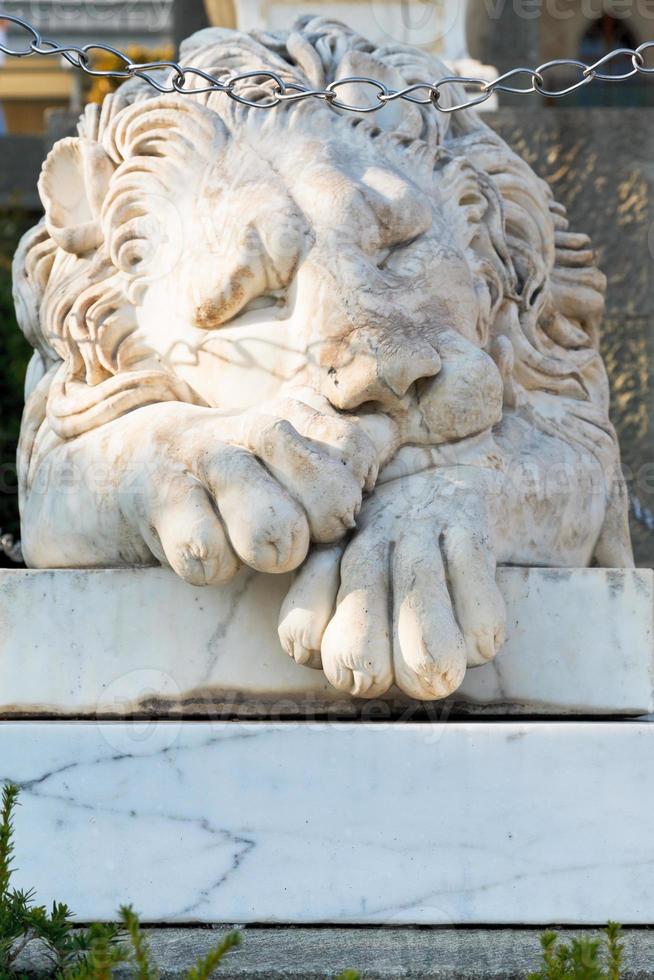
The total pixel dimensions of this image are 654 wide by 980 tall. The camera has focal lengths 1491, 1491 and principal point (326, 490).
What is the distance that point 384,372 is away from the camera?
276cm

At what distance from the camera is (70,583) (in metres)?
2.81

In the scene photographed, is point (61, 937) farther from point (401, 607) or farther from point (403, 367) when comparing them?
point (403, 367)

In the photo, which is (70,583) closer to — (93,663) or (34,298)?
(93,663)

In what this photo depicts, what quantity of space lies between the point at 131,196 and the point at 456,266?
2.34 ft

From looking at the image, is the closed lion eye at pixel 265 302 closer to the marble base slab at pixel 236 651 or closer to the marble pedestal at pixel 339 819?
the marble base slab at pixel 236 651

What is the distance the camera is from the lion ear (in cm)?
324

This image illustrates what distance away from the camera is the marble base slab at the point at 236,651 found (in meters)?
2.74

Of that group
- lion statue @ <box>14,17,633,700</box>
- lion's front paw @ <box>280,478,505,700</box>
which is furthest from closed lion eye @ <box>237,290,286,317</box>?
lion's front paw @ <box>280,478,505,700</box>

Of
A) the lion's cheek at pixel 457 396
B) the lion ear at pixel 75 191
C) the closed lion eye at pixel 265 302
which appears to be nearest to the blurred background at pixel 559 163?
the lion ear at pixel 75 191

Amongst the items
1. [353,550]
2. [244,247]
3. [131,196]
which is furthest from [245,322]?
[353,550]

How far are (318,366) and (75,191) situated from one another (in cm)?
86

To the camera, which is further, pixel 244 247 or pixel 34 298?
pixel 34 298

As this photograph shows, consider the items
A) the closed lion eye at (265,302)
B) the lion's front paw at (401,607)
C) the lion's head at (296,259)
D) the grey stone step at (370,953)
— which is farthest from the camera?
the closed lion eye at (265,302)

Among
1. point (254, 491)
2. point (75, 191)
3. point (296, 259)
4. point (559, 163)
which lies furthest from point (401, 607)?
point (559, 163)
